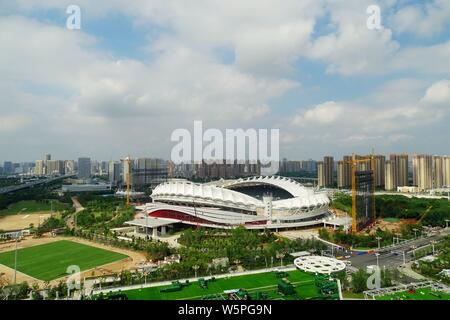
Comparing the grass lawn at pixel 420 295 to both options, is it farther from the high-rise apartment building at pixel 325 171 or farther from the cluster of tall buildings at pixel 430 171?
the high-rise apartment building at pixel 325 171

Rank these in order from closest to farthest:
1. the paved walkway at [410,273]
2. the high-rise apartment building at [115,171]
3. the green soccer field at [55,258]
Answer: the paved walkway at [410,273], the green soccer field at [55,258], the high-rise apartment building at [115,171]

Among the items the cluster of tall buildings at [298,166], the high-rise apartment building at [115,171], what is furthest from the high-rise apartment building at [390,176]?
the high-rise apartment building at [115,171]

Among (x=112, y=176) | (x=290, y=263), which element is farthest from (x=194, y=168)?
(x=290, y=263)

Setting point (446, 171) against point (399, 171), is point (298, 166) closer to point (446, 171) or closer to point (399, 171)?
point (399, 171)

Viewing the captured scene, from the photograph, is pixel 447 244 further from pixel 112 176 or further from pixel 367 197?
pixel 112 176

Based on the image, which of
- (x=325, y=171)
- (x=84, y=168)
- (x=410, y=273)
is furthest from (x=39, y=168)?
(x=410, y=273)
